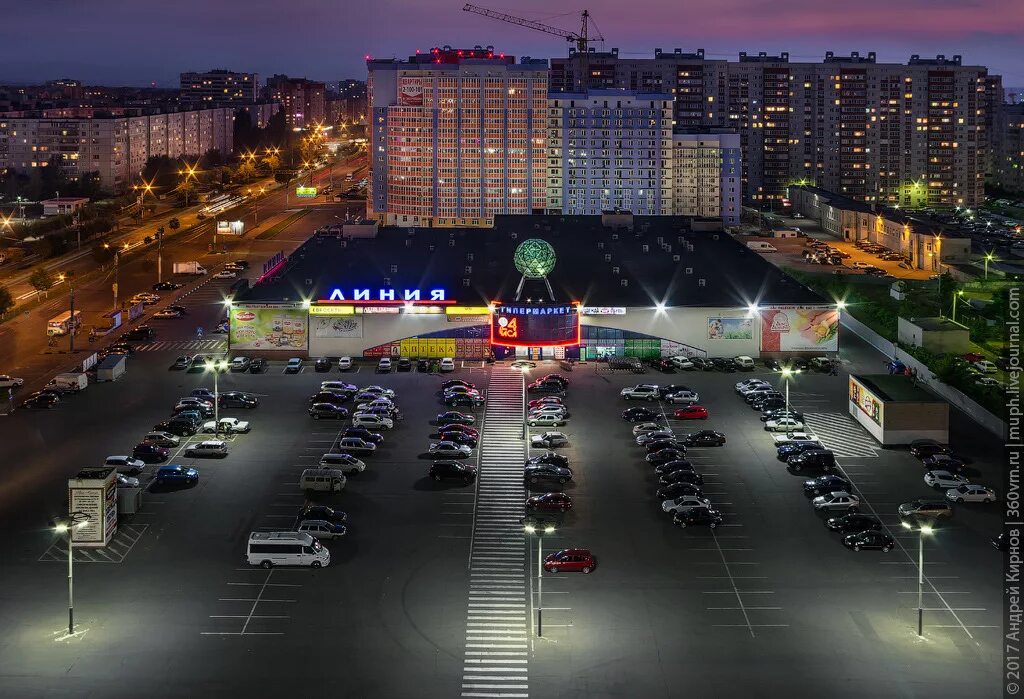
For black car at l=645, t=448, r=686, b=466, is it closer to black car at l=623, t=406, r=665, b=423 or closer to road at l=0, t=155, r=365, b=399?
black car at l=623, t=406, r=665, b=423

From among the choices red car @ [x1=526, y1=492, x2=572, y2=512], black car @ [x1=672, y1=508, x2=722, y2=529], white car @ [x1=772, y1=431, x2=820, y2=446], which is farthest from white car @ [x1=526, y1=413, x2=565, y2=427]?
black car @ [x1=672, y1=508, x2=722, y2=529]

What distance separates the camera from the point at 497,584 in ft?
124

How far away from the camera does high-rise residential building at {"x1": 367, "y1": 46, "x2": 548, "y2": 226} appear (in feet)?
413

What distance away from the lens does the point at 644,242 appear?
8562 cm

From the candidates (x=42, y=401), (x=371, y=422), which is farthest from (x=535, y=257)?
(x=42, y=401)

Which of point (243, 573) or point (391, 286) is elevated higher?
point (391, 286)

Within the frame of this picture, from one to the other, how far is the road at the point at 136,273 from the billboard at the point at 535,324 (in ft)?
75.1

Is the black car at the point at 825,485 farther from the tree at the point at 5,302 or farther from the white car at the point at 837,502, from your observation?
the tree at the point at 5,302

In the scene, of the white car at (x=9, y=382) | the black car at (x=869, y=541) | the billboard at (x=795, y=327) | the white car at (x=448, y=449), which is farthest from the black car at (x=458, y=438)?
the white car at (x=9, y=382)

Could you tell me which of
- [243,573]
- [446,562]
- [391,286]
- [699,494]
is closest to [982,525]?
[699,494]

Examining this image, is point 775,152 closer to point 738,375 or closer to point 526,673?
point 738,375

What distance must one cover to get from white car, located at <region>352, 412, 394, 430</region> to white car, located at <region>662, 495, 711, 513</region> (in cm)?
1537

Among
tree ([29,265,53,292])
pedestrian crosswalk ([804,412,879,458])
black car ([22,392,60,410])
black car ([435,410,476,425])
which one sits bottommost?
pedestrian crosswalk ([804,412,879,458])

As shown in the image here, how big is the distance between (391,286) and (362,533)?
29.4 meters
